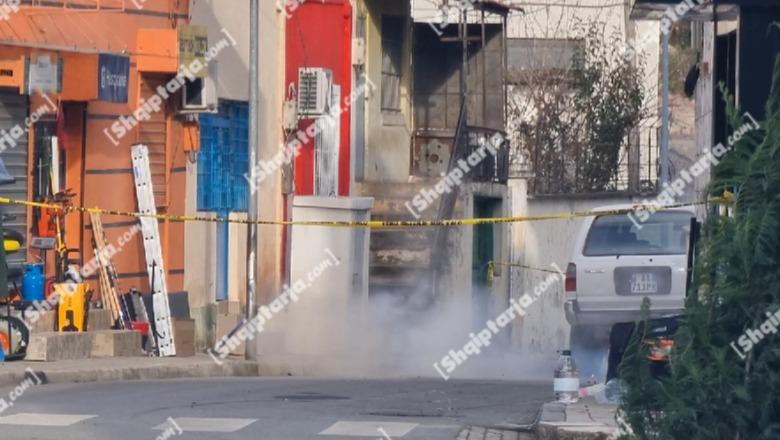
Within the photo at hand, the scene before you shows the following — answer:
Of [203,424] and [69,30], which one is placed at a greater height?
[69,30]

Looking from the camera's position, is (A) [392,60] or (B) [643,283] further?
(A) [392,60]

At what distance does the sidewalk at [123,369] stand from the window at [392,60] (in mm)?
9242

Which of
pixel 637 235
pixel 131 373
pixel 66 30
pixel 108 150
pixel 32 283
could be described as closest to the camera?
pixel 131 373

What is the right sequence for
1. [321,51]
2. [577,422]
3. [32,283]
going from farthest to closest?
[321,51] < [32,283] < [577,422]

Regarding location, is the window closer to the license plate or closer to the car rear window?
the car rear window

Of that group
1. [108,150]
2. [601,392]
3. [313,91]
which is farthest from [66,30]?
[601,392]

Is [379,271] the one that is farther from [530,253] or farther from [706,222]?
[706,222]

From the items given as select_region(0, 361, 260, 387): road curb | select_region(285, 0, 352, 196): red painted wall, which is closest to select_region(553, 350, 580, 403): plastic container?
select_region(0, 361, 260, 387): road curb

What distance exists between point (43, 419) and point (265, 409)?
1917 millimetres

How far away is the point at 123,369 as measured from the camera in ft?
54.1

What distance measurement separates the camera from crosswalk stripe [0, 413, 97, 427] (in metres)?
11.4

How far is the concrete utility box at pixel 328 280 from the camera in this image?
21891 mm

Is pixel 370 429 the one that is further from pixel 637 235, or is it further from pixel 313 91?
pixel 313 91

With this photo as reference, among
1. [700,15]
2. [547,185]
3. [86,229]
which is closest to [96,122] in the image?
[86,229]
